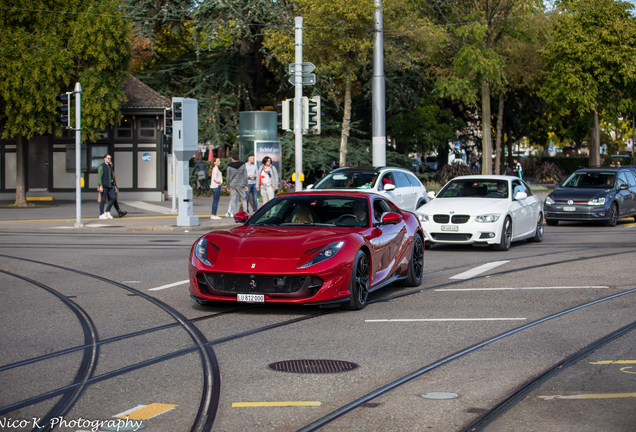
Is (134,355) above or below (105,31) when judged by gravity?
below

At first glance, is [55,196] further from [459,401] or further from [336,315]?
[459,401]

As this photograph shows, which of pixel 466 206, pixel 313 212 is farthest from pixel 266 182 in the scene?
pixel 313 212

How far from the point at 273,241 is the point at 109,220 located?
53.7 feet

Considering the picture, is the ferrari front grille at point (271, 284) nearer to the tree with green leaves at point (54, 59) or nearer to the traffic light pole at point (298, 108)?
the traffic light pole at point (298, 108)

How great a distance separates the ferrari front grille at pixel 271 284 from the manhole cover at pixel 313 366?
73.8 inches

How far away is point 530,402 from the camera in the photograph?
203 inches

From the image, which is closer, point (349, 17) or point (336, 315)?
point (336, 315)

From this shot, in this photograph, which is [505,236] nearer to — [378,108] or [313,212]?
[313,212]

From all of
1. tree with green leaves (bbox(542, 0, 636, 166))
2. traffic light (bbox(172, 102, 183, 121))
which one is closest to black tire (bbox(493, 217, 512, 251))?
traffic light (bbox(172, 102, 183, 121))

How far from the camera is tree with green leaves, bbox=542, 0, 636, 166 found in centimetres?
4072

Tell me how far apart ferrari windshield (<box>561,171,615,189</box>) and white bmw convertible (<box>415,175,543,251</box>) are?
5.94 m

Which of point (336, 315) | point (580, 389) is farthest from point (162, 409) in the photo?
point (336, 315)

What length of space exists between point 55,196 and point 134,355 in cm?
3030

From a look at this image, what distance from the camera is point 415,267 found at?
10.8m
